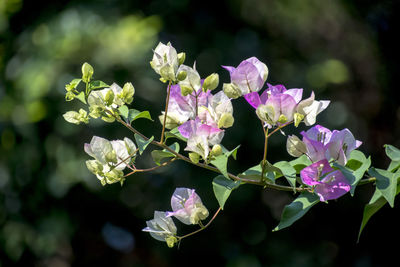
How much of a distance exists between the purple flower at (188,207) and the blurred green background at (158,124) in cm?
146

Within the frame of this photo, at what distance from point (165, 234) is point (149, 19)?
5.55ft

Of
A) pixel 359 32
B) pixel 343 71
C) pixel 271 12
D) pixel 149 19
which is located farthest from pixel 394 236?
pixel 149 19

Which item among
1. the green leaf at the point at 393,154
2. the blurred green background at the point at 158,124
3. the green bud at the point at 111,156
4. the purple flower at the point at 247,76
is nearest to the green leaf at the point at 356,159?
the green leaf at the point at 393,154

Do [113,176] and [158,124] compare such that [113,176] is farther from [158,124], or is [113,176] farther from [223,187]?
[158,124]

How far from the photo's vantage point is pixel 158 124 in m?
2.05

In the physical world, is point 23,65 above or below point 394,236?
above

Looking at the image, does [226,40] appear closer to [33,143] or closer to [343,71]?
[343,71]

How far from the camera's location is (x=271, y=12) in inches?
104

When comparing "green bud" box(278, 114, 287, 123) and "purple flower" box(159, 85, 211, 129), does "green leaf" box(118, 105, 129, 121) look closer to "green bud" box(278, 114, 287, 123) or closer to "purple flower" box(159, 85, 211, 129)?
"purple flower" box(159, 85, 211, 129)

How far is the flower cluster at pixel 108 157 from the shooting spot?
0.50m

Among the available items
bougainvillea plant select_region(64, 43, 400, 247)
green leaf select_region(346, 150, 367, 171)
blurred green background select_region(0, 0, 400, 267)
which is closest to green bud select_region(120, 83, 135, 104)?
bougainvillea plant select_region(64, 43, 400, 247)

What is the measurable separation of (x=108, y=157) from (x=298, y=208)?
181mm

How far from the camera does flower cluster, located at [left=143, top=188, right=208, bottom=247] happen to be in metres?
0.52

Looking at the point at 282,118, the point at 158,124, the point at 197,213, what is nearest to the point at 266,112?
the point at 282,118
